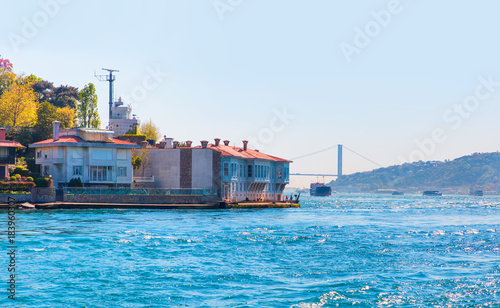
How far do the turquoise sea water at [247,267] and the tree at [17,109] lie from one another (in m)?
45.3

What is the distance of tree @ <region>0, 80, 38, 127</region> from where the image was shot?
3450 inches

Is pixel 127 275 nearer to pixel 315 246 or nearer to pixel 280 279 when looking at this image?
pixel 280 279

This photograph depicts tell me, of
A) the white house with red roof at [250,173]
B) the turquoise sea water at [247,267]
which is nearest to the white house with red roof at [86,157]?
the white house with red roof at [250,173]

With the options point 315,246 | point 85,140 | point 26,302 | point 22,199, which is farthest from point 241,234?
point 85,140

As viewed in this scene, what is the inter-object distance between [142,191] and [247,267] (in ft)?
146

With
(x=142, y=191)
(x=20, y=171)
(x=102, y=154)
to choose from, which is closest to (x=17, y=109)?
(x=20, y=171)

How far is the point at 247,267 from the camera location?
94.0 feet

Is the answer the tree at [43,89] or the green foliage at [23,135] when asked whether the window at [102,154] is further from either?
the tree at [43,89]

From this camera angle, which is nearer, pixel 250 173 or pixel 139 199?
pixel 139 199

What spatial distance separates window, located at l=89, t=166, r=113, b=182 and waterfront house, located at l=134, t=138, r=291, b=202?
17.7 ft

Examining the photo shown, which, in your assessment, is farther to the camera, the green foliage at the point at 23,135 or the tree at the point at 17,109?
the tree at the point at 17,109

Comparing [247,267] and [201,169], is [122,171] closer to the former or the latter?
[201,169]

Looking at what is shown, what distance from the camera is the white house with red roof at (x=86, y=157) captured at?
73188mm

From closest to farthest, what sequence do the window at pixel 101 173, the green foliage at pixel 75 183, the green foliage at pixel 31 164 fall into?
1. the green foliage at pixel 75 183
2. the window at pixel 101 173
3. the green foliage at pixel 31 164
